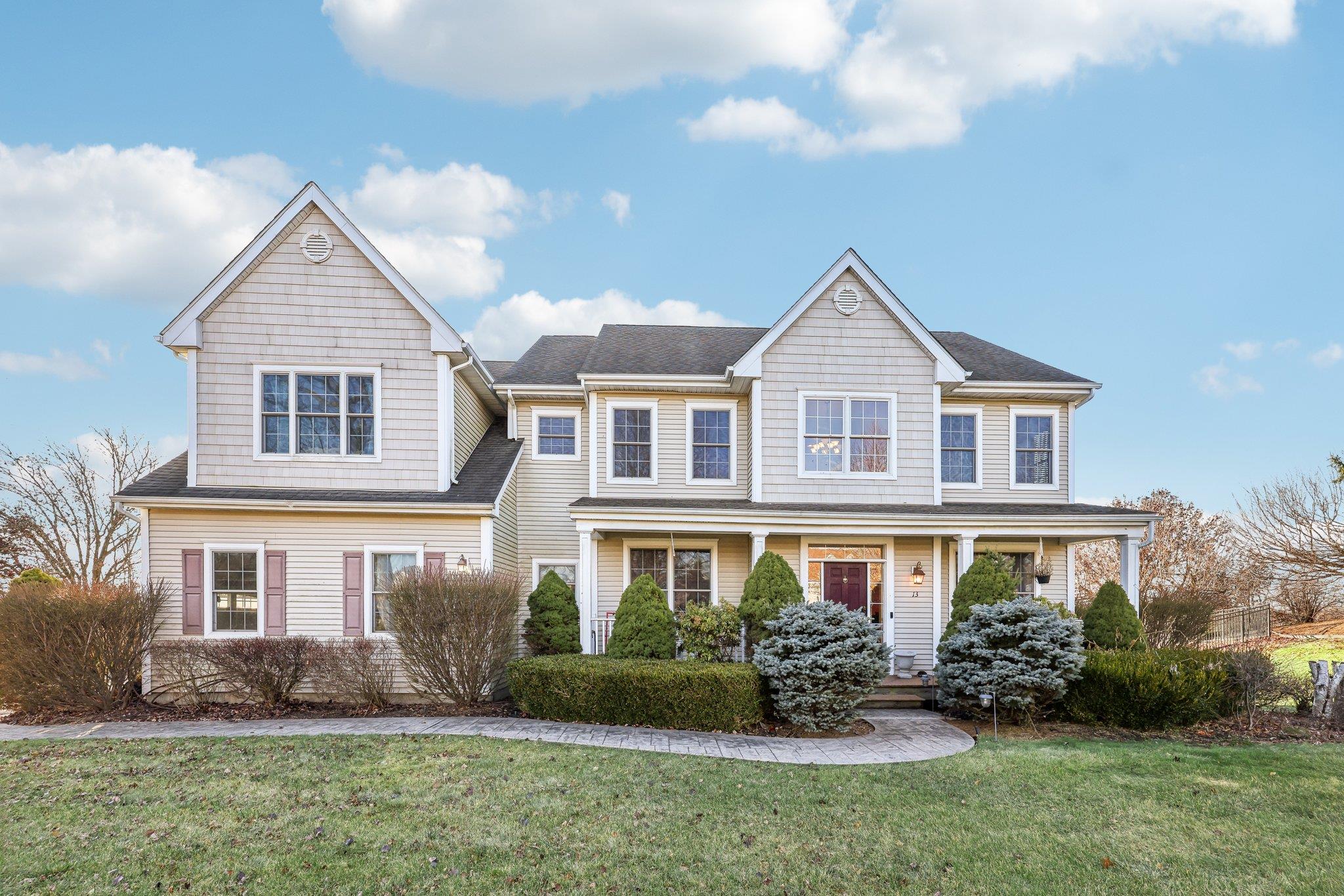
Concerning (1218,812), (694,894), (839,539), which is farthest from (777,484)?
(694,894)

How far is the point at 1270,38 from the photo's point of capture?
14469 millimetres

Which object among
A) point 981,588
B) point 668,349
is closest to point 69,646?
point 668,349

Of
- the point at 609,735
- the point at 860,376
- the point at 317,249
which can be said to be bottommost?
the point at 609,735

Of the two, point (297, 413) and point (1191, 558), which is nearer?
point (297, 413)

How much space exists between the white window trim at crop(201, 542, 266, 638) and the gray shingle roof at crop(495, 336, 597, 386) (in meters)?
5.71

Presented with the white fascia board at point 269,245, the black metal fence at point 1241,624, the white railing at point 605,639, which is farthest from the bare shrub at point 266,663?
the black metal fence at point 1241,624

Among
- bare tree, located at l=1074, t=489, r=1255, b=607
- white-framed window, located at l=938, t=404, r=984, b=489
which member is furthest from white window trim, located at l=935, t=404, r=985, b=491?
bare tree, located at l=1074, t=489, r=1255, b=607

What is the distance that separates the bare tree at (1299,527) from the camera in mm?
20234

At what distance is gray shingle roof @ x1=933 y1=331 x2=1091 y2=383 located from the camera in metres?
15.6

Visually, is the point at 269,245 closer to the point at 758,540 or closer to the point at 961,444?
the point at 758,540

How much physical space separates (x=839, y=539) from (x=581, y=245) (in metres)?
10.3

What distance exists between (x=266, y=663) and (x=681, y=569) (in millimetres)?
7936

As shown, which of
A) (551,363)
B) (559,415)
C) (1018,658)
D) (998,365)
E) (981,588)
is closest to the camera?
(1018,658)

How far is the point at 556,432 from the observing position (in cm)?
1634
